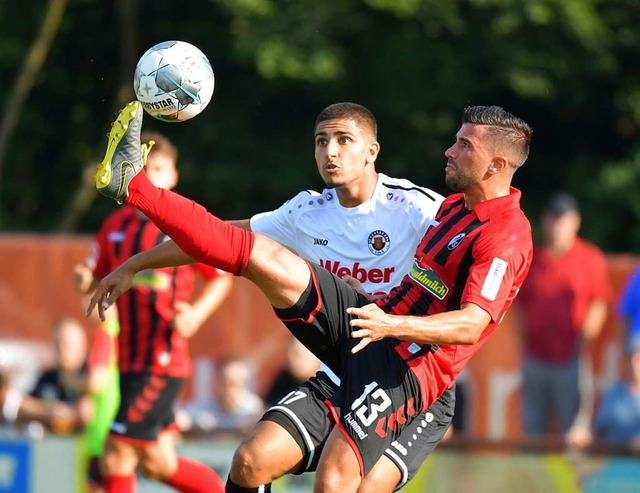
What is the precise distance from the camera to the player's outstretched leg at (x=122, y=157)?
6254mm

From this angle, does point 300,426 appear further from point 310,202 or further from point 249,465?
point 310,202

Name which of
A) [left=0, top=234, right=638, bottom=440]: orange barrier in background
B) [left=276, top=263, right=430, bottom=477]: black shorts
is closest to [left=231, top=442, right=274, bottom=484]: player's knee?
[left=276, top=263, right=430, bottom=477]: black shorts

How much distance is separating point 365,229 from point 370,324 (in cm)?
142

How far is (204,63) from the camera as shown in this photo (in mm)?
7180

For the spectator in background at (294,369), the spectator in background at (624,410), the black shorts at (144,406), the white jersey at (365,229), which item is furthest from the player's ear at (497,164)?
the spectator in background at (624,410)

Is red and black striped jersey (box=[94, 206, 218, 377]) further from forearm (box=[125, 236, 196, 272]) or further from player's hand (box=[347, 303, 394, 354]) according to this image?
player's hand (box=[347, 303, 394, 354])

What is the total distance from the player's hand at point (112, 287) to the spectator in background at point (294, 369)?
4.39m

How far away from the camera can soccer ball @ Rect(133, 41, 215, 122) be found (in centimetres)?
694

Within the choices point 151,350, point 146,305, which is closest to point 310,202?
point 146,305

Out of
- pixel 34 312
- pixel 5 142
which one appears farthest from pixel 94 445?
pixel 5 142

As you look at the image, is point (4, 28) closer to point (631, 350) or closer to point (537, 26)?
point (537, 26)

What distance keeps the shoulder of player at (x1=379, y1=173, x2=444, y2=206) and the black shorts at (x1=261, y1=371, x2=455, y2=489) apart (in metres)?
1.09

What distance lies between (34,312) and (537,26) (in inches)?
271

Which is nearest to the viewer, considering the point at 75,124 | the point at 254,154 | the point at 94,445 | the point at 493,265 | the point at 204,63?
the point at 493,265
